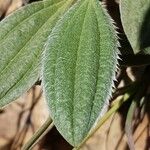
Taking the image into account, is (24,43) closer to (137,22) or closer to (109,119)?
(137,22)

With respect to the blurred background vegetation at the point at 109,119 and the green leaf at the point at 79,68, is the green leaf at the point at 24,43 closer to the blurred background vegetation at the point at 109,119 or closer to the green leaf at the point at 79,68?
the green leaf at the point at 79,68

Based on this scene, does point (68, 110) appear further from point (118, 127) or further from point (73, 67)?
point (118, 127)

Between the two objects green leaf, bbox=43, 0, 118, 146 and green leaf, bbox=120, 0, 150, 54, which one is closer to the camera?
green leaf, bbox=43, 0, 118, 146

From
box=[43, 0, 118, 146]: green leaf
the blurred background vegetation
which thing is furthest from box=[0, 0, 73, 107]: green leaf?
the blurred background vegetation

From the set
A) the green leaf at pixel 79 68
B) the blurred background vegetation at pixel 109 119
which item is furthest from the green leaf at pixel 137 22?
the blurred background vegetation at pixel 109 119

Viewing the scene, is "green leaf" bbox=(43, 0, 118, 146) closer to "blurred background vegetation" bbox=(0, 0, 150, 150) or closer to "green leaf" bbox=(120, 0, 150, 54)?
"green leaf" bbox=(120, 0, 150, 54)

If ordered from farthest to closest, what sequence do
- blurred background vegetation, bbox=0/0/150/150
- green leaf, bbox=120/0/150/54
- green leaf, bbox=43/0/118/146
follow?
1. blurred background vegetation, bbox=0/0/150/150
2. green leaf, bbox=120/0/150/54
3. green leaf, bbox=43/0/118/146

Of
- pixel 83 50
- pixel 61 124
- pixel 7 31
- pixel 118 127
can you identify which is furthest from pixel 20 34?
pixel 118 127
